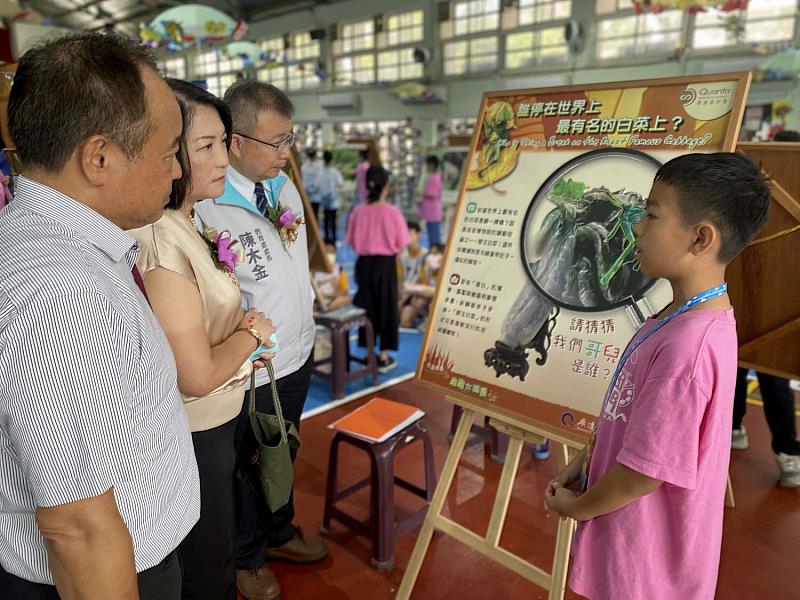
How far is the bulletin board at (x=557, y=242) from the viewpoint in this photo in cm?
152

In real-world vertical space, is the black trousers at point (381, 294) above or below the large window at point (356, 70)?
below

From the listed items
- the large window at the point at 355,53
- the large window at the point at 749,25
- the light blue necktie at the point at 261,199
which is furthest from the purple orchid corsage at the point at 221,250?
the large window at the point at 355,53

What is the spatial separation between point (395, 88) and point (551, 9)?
3.90m

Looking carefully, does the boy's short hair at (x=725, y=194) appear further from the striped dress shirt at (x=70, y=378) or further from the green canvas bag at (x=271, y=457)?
the green canvas bag at (x=271, y=457)

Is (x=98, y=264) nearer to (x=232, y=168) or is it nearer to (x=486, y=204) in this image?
(x=232, y=168)

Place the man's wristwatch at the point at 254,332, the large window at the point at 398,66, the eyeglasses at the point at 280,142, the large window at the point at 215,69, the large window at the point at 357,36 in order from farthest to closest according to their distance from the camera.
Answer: the large window at the point at 215,69 → the large window at the point at 357,36 → the large window at the point at 398,66 → the eyeglasses at the point at 280,142 → the man's wristwatch at the point at 254,332

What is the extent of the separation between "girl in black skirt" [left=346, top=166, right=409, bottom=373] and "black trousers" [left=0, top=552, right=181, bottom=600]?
3.35 meters

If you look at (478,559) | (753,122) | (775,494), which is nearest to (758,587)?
(775,494)

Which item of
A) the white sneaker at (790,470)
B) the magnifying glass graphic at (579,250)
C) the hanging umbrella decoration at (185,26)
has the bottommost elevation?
the white sneaker at (790,470)

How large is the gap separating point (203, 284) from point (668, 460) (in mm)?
1038

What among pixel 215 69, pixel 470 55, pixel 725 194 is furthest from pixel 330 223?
pixel 215 69

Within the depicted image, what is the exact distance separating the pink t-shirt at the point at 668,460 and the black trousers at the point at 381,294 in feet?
10.4

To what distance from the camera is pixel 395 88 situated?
538 inches

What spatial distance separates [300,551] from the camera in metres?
2.28
